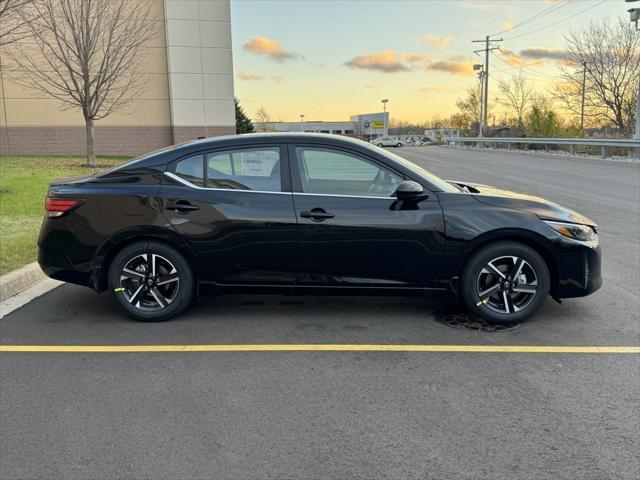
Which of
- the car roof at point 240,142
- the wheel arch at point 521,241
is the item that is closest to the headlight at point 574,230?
the wheel arch at point 521,241

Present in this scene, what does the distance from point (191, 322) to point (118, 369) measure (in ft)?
3.39

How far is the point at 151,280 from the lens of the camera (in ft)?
15.9

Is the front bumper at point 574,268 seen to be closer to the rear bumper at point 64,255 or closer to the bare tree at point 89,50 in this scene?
the rear bumper at point 64,255

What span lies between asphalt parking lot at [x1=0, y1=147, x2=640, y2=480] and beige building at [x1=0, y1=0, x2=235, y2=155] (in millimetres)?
23514

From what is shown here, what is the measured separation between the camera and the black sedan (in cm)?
471

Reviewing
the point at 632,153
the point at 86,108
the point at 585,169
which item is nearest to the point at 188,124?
the point at 86,108

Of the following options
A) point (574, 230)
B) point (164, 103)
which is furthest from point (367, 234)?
point (164, 103)

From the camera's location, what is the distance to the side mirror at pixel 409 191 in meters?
4.61

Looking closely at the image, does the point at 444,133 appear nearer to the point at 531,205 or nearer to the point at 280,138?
the point at 531,205

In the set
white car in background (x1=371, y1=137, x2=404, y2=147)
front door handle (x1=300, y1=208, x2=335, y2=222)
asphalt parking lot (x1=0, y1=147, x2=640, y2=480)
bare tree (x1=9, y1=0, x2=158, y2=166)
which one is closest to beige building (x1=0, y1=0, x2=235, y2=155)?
bare tree (x1=9, y1=0, x2=158, y2=166)

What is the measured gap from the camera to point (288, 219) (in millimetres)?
4719

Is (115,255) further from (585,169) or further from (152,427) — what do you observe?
(585,169)

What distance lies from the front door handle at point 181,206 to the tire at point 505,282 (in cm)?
237

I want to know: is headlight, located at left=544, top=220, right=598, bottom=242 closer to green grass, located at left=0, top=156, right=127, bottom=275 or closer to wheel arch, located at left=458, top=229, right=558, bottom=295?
wheel arch, located at left=458, top=229, right=558, bottom=295
